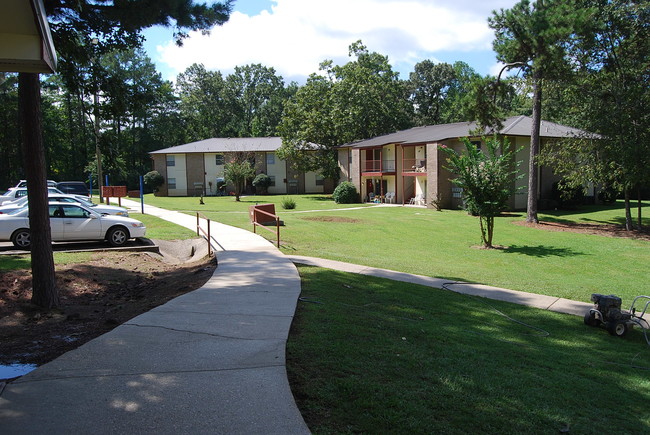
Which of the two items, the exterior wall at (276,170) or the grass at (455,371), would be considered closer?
the grass at (455,371)

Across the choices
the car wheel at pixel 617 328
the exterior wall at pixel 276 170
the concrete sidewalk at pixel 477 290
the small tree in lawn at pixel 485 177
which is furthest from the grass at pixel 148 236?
the exterior wall at pixel 276 170

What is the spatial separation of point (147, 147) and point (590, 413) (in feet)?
237

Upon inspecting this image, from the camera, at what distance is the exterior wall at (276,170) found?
2208 inches

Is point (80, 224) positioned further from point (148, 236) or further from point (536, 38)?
point (536, 38)

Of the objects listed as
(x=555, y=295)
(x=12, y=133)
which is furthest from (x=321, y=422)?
(x=12, y=133)

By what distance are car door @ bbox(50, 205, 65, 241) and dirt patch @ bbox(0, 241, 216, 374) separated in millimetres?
1971

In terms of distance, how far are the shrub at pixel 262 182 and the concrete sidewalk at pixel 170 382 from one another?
4649 cm

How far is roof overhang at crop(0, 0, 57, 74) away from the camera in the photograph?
4.41 meters

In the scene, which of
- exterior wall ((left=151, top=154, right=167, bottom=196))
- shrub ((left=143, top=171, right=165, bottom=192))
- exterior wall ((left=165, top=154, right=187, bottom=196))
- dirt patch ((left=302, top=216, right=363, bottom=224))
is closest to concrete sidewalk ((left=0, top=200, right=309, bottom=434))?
dirt patch ((left=302, top=216, right=363, bottom=224))

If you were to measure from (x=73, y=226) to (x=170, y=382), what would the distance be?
12798mm

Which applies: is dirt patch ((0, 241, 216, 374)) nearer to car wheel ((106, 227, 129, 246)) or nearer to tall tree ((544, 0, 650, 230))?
car wheel ((106, 227, 129, 246))

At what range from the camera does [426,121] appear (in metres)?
69.1

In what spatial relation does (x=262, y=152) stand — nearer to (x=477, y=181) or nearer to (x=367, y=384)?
(x=477, y=181)

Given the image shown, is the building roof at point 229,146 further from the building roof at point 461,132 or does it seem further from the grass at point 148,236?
the grass at point 148,236
